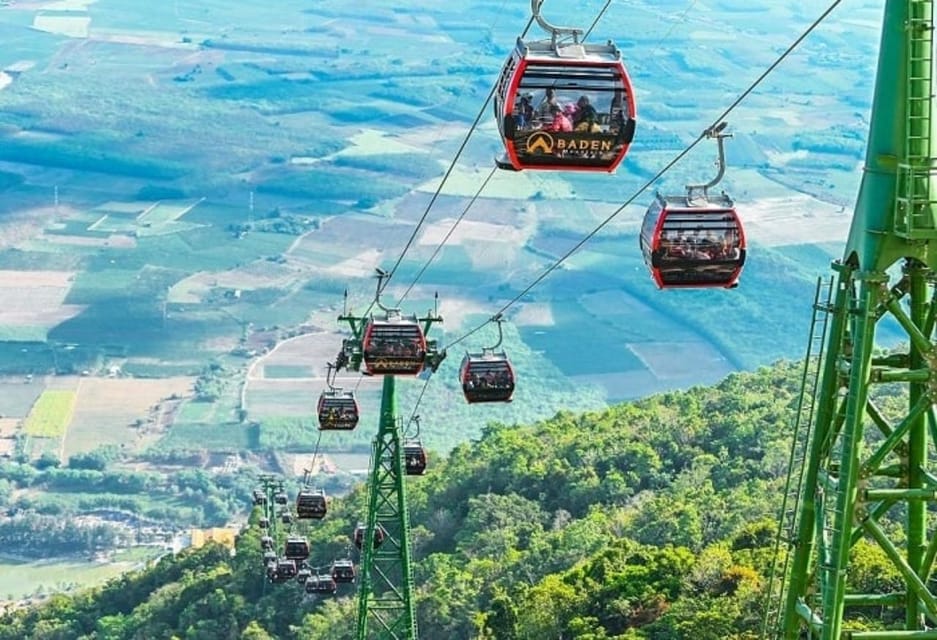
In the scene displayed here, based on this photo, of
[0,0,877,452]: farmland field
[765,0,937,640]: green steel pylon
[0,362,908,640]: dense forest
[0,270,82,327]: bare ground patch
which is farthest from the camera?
[0,270,82,327]: bare ground patch

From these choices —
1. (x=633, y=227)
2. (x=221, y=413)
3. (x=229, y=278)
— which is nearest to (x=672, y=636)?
(x=221, y=413)

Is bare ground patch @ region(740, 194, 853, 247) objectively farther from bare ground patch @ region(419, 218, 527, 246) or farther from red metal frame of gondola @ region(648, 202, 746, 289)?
red metal frame of gondola @ region(648, 202, 746, 289)

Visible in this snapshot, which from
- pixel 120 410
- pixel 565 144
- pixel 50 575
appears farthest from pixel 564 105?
pixel 120 410

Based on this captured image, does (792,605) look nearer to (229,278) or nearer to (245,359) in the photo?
(245,359)

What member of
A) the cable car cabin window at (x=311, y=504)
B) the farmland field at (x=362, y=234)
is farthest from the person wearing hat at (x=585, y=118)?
the farmland field at (x=362, y=234)

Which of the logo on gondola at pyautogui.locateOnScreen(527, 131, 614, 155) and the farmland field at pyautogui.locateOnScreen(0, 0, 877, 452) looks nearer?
the logo on gondola at pyautogui.locateOnScreen(527, 131, 614, 155)

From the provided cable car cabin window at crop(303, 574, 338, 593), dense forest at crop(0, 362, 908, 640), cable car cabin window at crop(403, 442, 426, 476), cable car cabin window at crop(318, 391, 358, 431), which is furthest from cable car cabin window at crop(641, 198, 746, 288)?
cable car cabin window at crop(303, 574, 338, 593)
